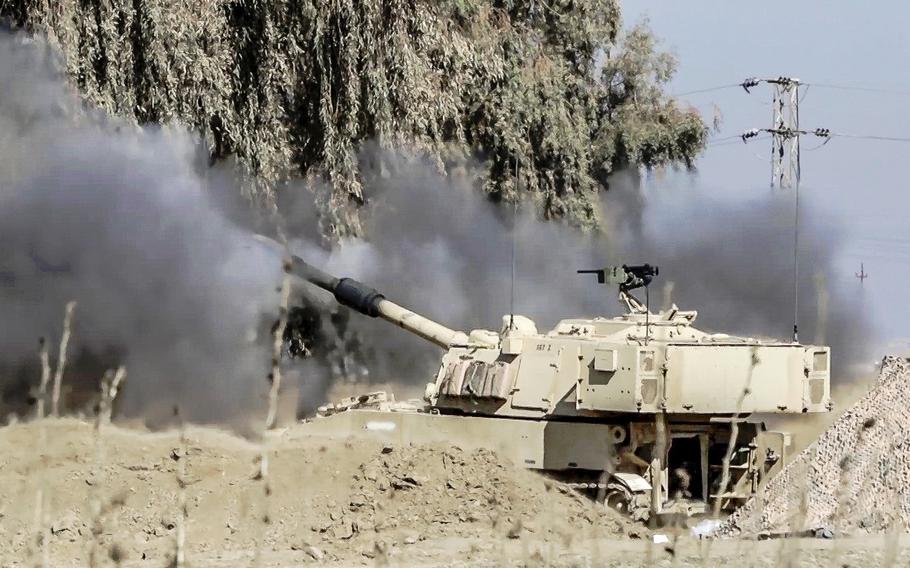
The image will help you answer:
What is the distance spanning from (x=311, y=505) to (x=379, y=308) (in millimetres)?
5745

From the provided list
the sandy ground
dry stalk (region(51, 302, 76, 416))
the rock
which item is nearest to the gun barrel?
the sandy ground

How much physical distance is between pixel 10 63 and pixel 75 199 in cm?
197

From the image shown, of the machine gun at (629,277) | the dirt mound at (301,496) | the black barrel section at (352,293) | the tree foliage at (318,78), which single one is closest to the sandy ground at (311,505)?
the dirt mound at (301,496)

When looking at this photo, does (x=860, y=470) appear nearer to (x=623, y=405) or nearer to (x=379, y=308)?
(x=623, y=405)

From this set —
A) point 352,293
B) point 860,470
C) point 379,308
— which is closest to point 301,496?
point 860,470

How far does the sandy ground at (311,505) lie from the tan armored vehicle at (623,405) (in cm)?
92

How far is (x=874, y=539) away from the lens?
1190 cm

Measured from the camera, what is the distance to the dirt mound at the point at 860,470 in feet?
43.7

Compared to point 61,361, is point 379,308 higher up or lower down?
higher up

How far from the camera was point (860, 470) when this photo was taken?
14.0m

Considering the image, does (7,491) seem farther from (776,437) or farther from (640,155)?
(640,155)

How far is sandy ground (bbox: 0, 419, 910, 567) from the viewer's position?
11883mm

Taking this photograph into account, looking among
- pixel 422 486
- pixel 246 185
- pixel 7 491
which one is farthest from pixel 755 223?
pixel 7 491

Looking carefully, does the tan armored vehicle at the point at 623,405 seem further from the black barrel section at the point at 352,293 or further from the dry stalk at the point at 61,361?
the dry stalk at the point at 61,361
